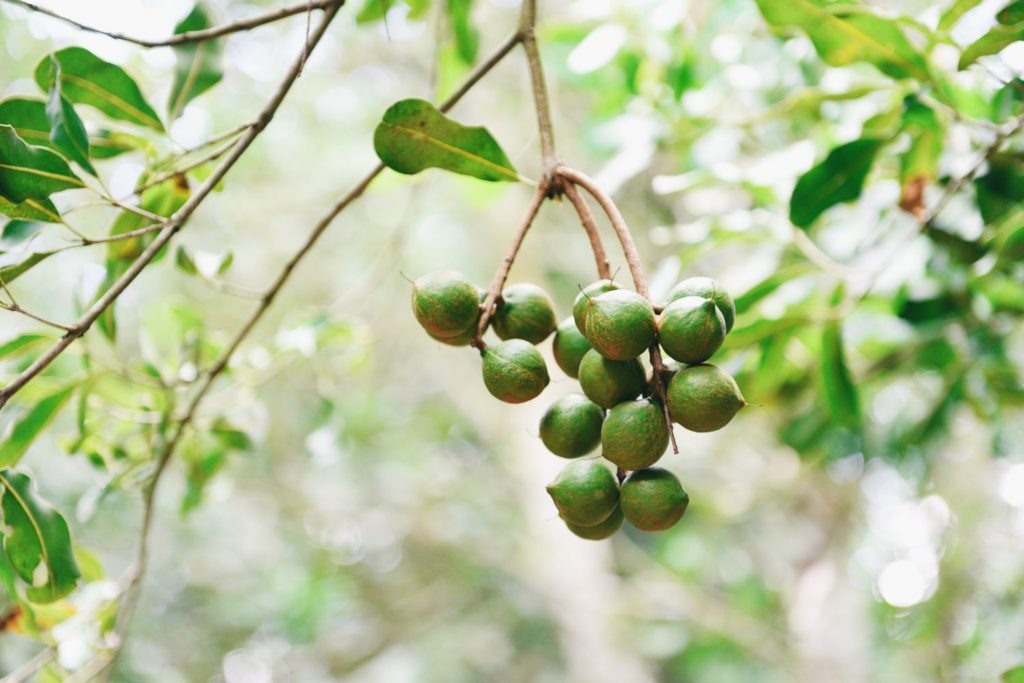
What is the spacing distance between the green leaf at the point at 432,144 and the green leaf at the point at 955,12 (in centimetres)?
66

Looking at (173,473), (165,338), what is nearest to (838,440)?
(165,338)

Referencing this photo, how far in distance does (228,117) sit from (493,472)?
2.88 meters

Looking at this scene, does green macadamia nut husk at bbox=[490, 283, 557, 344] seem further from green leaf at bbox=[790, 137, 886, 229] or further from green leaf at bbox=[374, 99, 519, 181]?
green leaf at bbox=[790, 137, 886, 229]

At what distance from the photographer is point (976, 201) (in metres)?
1.28

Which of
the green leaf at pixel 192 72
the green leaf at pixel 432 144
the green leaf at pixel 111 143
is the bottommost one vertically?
the green leaf at pixel 111 143

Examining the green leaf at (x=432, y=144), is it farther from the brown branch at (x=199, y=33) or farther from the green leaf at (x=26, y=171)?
the green leaf at (x=26, y=171)

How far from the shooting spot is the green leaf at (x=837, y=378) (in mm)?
1479

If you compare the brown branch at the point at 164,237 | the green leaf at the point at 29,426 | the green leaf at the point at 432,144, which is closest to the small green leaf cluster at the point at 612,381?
the green leaf at the point at 432,144

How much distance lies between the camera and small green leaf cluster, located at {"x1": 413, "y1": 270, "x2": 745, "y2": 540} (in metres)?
0.72

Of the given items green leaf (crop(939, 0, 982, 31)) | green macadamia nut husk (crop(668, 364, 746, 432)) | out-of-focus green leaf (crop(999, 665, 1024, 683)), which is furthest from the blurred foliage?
out-of-focus green leaf (crop(999, 665, 1024, 683))

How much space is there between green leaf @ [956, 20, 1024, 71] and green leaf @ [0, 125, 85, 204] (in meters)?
1.09

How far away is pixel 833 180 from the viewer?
1.20 meters

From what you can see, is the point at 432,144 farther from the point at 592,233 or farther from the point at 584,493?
the point at 584,493

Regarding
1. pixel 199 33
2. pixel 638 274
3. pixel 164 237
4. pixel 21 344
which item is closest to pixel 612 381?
pixel 638 274
